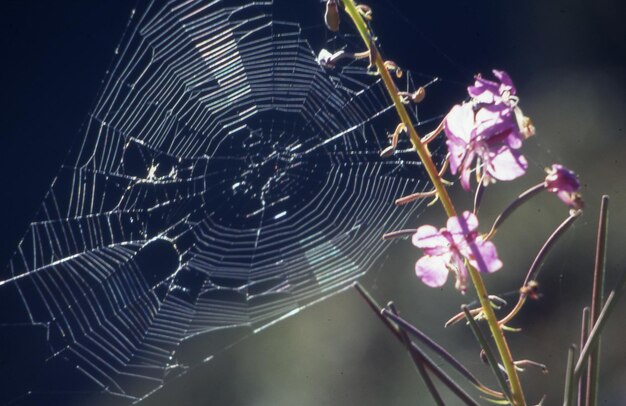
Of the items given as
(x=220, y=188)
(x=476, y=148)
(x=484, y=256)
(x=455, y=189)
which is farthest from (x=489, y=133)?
(x=455, y=189)

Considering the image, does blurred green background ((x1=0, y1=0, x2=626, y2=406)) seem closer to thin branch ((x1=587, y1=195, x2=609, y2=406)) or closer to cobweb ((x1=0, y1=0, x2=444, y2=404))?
cobweb ((x1=0, y1=0, x2=444, y2=404))

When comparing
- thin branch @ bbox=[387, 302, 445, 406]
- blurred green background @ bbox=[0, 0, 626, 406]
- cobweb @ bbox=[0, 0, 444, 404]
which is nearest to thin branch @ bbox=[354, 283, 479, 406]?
thin branch @ bbox=[387, 302, 445, 406]

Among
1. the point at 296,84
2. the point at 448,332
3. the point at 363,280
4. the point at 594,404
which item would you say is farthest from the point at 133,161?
the point at 594,404

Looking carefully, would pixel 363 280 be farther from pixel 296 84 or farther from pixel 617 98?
pixel 617 98

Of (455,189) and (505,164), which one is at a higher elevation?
(505,164)

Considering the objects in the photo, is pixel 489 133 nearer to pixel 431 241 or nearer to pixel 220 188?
pixel 431 241

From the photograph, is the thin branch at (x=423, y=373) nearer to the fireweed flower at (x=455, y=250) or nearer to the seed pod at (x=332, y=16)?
the fireweed flower at (x=455, y=250)
